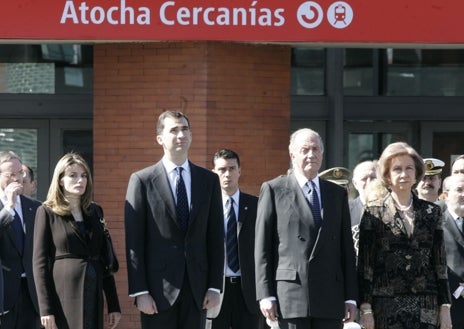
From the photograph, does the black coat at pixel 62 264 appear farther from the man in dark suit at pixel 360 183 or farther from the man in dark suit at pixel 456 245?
the man in dark suit at pixel 456 245

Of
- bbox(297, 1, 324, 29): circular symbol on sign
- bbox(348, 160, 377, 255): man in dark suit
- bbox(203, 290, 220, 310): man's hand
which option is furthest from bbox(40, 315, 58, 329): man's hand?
bbox(297, 1, 324, 29): circular symbol on sign

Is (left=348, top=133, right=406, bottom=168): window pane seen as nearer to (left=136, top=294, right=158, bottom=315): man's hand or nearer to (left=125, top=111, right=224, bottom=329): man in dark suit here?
(left=125, top=111, right=224, bottom=329): man in dark suit

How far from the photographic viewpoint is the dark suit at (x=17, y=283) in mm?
9000

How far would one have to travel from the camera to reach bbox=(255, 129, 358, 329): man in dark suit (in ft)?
24.6

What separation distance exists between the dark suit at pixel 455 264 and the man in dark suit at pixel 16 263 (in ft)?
11.2

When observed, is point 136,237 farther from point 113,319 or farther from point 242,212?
point 242,212

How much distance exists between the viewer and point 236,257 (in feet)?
29.8

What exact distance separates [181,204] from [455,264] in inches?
102

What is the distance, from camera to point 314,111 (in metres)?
12.8

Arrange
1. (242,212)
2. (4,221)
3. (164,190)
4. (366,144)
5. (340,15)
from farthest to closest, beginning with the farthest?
(366,144)
(340,15)
(242,212)
(4,221)
(164,190)

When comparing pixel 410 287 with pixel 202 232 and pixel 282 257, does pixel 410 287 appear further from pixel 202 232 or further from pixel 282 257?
pixel 202 232

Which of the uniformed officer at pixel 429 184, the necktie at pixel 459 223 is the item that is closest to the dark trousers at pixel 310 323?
the necktie at pixel 459 223

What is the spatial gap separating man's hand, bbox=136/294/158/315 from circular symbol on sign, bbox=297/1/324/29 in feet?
14.5

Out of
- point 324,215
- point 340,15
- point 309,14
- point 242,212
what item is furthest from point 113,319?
point 340,15
